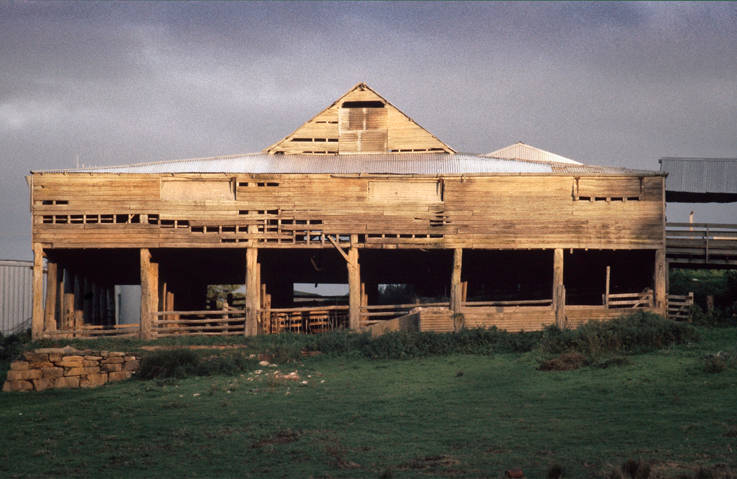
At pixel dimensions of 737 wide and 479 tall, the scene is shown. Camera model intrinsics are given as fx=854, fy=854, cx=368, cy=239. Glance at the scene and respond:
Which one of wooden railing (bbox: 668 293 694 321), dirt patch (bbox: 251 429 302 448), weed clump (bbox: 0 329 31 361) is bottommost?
weed clump (bbox: 0 329 31 361)

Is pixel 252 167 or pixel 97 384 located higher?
pixel 252 167

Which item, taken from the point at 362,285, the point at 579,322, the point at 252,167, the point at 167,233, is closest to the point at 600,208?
the point at 579,322

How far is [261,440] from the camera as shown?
1497 centimetres

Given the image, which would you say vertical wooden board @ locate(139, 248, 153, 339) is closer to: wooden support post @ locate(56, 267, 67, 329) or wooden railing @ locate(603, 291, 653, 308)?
wooden support post @ locate(56, 267, 67, 329)

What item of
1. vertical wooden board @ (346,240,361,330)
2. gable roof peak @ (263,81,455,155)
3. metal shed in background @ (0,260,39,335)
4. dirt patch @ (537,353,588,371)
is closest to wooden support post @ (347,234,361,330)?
vertical wooden board @ (346,240,361,330)

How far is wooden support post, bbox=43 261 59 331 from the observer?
32.4 metres

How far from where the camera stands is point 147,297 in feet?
106

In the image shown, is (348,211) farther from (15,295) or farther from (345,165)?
(15,295)

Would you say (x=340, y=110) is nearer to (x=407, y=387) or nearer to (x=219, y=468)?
(x=407, y=387)

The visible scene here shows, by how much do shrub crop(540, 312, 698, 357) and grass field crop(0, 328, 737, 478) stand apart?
117 centimetres

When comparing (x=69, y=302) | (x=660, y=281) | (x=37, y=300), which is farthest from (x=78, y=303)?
(x=660, y=281)

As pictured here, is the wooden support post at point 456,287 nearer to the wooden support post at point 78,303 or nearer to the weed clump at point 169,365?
the weed clump at point 169,365

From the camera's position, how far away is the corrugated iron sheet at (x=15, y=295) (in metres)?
37.5

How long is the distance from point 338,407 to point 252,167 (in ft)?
62.2
